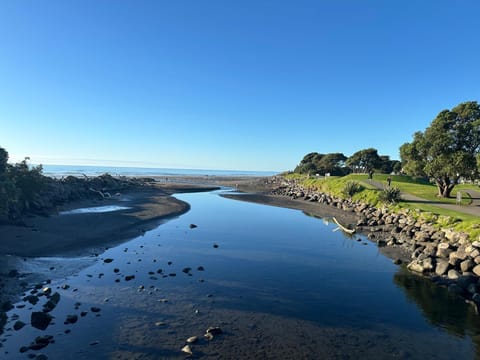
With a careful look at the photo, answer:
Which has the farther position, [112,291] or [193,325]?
[112,291]

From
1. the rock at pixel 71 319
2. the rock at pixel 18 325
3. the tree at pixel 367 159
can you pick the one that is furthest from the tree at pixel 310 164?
the rock at pixel 18 325

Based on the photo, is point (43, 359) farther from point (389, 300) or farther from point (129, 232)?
point (129, 232)

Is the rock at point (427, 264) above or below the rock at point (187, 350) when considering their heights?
above

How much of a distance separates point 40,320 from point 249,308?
824 centimetres

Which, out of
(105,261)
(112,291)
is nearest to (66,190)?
(105,261)

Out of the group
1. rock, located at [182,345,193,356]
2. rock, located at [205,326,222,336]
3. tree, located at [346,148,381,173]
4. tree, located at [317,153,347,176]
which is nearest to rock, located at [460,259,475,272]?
rock, located at [205,326,222,336]

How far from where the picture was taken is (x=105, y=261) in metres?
17.5

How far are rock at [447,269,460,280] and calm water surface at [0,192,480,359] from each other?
4.49 ft

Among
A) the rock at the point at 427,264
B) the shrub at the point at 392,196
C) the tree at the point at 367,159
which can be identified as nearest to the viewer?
the rock at the point at 427,264

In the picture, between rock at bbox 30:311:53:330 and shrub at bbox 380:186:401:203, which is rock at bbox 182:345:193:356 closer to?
rock at bbox 30:311:53:330

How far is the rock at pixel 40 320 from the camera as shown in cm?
1000

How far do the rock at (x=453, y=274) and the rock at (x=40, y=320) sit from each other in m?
20.0

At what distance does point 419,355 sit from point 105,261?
17141mm

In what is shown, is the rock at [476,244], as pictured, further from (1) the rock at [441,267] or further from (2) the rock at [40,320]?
(2) the rock at [40,320]
